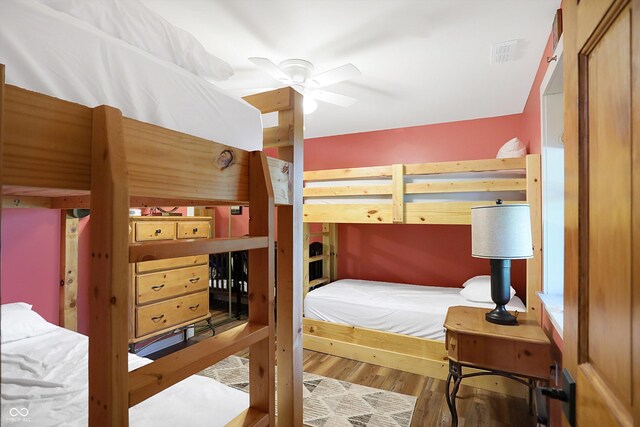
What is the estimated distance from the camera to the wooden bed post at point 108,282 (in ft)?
1.93

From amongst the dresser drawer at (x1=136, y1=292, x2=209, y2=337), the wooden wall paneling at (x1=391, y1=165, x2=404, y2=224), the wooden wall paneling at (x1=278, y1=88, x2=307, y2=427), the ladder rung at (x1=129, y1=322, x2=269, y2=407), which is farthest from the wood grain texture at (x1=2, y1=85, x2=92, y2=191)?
the dresser drawer at (x1=136, y1=292, x2=209, y2=337)

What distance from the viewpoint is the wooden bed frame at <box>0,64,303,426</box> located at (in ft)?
1.81

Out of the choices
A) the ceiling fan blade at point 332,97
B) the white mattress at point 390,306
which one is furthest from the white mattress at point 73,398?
the ceiling fan blade at point 332,97

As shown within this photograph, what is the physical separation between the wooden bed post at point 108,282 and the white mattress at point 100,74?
0.13m

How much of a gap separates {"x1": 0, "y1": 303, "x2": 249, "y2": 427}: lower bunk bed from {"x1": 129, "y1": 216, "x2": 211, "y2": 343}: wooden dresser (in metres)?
1.17

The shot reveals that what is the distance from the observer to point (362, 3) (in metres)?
1.65

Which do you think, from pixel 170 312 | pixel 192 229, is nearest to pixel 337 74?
pixel 192 229

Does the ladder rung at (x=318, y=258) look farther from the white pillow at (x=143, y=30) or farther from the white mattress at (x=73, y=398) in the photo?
the white pillow at (x=143, y=30)

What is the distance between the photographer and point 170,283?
3.15 metres

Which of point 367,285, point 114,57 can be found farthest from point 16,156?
point 367,285

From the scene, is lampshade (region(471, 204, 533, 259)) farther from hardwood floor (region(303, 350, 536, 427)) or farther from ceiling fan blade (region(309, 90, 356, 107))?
ceiling fan blade (region(309, 90, 356, 107))

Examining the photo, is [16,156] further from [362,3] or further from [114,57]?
[362,3]

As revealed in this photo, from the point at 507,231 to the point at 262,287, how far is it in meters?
1.54

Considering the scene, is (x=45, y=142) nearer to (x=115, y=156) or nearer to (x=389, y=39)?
(x=115, y=156)
